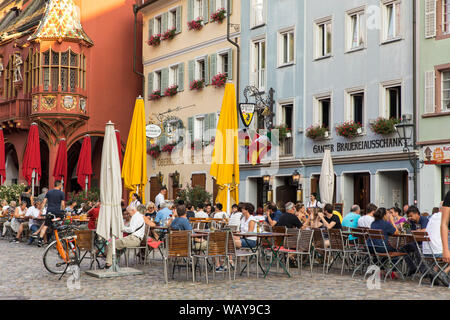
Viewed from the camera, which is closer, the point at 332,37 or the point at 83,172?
the point at 332,37

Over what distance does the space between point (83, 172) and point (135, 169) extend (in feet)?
32.3

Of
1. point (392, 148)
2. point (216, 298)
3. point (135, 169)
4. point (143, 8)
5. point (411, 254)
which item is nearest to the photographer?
point (216, 298)

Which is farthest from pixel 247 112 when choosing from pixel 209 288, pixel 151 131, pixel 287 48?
pixel 209 288

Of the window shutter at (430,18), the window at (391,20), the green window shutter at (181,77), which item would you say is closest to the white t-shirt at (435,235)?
the window shutter at (430,18)

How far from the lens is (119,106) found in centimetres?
3753

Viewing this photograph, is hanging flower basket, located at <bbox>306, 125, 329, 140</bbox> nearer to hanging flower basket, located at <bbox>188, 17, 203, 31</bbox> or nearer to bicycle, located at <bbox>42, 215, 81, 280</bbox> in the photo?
hanging flower basket, located at <bbox>188, 17, 203, 31</bbox>

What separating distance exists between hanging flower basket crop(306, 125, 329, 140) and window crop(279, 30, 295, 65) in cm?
330

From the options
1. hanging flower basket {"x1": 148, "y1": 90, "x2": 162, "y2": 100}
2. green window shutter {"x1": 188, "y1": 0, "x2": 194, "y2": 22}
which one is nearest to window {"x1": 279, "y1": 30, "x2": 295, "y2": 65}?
green window shutter {"x1": 188, "y1": 0, "x2": 194, "y2": 22}

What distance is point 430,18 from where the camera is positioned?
21.8m

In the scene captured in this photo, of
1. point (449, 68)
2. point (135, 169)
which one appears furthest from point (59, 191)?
point (449, 68)

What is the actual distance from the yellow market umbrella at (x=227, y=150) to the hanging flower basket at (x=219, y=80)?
14.2 metres

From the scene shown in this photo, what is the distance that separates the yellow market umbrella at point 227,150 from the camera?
16438 mm

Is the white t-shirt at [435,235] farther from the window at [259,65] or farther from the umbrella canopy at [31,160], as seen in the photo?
the window at [259,65]

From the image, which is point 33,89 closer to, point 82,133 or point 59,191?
point 82,133
